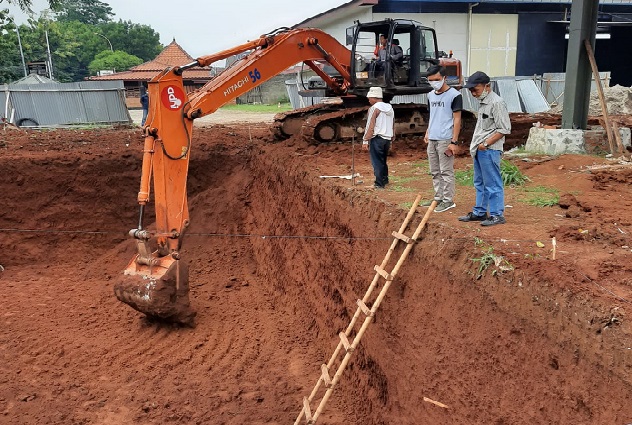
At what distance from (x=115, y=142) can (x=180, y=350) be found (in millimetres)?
7095

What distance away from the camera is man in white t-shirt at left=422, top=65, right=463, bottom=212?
5695mm

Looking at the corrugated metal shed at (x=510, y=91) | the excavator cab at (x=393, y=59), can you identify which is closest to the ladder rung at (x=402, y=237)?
the excavator cab at (x=393, y=59)

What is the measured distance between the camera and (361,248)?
637cm

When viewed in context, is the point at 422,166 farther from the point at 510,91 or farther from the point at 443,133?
the point at 510,91

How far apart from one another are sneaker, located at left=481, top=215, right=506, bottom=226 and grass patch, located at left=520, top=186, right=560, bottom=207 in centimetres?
107

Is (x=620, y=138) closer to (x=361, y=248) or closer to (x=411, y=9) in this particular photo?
(x=361, y=248)

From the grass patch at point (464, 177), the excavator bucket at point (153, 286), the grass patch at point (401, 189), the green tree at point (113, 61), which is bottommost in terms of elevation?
the excavator bucket at point (153, 286)

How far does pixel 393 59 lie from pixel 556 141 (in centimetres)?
330

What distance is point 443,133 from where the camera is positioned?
5.79 metres

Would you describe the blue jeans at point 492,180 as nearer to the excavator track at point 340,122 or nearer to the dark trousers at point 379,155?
the dark trousers at point 379,155

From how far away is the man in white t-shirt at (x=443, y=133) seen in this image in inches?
224

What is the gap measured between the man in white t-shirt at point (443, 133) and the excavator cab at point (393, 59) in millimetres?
4498

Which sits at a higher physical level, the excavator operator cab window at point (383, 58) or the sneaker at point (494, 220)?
the excavator operator cab window at point (383, 58)

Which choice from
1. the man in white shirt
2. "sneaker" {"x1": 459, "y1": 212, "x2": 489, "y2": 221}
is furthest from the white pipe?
"sneaker" {"x1": 459, "y1": 212, "x2": 489, "y2": 221}
